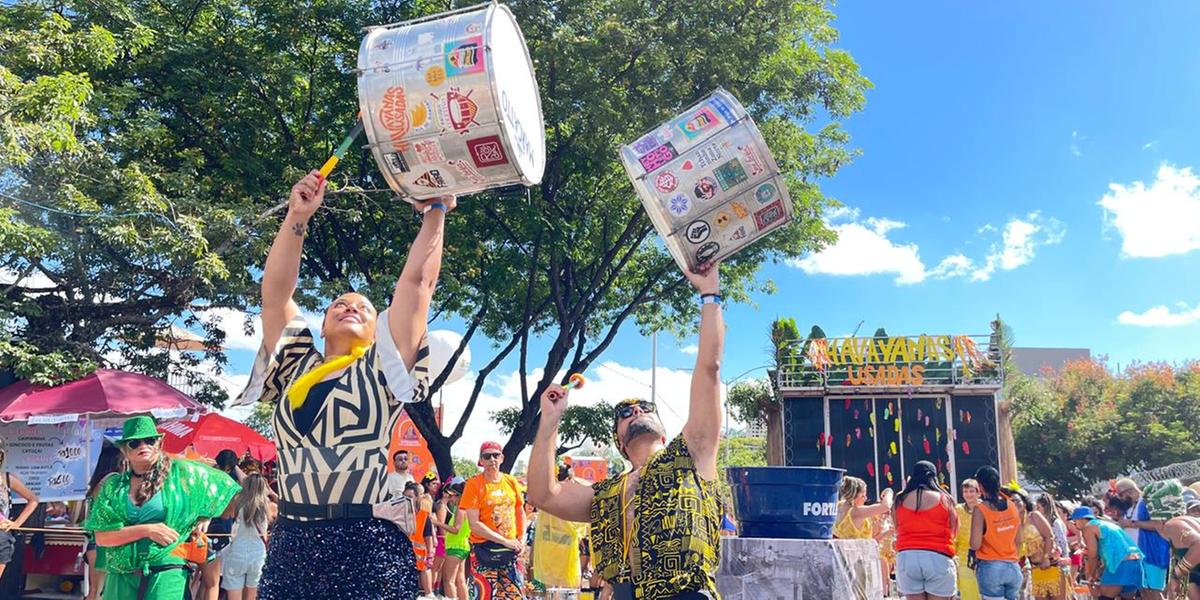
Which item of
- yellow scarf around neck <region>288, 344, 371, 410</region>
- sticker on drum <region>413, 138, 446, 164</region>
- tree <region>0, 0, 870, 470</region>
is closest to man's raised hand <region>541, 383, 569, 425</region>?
yellow scarf around neck <region>288, 344, 371, 410</region>

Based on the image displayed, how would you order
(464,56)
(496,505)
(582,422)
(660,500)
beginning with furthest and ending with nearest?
(582,422), (496,505), (464,56), (660,500)

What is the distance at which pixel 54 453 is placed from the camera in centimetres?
1100

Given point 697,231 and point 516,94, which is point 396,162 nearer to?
point 516,94

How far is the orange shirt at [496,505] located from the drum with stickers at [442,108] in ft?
17.2

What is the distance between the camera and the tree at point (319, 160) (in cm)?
1120

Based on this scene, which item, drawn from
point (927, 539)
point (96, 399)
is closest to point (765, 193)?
point (927, 539)

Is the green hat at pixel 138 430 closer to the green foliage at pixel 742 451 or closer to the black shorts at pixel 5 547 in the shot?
the black shorts at pixel 5 547

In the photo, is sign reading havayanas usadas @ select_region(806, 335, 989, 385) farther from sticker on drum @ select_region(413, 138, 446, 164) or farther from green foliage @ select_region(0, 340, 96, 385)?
sticker on drum @ select_region(413, 138, 446, 164)

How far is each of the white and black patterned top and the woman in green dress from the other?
222cm

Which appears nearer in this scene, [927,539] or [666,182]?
[666,182]

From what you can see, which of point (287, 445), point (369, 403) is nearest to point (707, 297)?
point (369, 403)

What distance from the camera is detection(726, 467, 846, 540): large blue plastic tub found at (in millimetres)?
4539

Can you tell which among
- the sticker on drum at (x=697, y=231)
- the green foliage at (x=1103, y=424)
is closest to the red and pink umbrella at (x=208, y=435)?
the sticker on drum at (x=697, y=231)

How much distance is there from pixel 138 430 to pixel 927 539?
6618 millimetres
